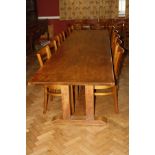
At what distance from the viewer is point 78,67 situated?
2881mm

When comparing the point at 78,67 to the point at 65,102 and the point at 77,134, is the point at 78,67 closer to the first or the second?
the point at 65,102

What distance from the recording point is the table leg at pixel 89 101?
2862 mm

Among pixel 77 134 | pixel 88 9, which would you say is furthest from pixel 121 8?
pixel 77 134

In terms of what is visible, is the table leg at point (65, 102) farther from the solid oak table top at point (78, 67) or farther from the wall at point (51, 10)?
the wall at point (51, 10)

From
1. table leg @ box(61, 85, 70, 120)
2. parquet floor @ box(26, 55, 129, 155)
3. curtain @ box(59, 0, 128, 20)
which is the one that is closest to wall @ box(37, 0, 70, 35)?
curtain @ box(59, 0, 128, 20)

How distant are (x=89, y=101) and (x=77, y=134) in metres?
0.41

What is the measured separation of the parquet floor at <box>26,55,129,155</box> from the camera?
7.88 ft
